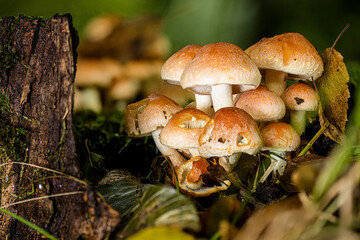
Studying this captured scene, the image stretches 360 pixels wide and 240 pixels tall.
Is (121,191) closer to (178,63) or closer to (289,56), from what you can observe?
(178,63)

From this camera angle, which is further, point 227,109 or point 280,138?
point 280,138

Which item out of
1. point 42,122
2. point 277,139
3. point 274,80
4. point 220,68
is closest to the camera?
point 42,122

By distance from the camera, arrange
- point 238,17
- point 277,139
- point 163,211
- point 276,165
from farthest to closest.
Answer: point 238,17 < point 276,165 < point 277,139 < point 163,211

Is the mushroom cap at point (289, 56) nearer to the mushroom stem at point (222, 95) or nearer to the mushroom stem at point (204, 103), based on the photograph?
the mushroom stem at point (222, 95)

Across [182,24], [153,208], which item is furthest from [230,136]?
[182,24]

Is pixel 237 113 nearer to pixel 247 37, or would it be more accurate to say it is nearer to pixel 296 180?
pixel 296 180

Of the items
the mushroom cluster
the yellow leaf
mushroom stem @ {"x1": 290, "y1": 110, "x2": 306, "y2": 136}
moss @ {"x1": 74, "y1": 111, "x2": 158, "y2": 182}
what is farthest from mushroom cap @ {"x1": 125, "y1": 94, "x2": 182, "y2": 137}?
the yellow leaf

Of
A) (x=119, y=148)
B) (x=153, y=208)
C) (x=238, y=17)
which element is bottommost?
(x=119, y=148)

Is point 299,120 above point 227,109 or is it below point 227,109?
below
